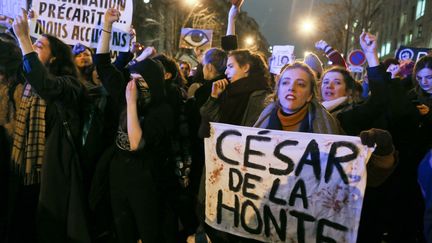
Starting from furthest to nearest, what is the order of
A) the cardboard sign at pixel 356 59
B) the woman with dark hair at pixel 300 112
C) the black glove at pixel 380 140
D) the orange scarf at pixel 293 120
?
the cardboard sign at pixel 356 59
the orange scarf at pixel 293 120
the woman with dark hair at pixel 300 112
the black glove at pixel 380 140

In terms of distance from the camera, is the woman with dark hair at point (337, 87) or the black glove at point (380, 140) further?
the woman with dark hair at point (337, 87)

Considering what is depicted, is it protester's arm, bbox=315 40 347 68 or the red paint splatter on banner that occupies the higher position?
protester's arm, bbox=315 40 347 68

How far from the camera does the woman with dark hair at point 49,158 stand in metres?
3.62

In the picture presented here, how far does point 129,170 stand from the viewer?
3504 mm

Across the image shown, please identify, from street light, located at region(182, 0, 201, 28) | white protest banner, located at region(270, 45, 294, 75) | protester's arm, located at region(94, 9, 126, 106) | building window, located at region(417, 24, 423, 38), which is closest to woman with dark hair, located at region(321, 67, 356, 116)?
protester's arm, located at region(94, 9, 126, 106)

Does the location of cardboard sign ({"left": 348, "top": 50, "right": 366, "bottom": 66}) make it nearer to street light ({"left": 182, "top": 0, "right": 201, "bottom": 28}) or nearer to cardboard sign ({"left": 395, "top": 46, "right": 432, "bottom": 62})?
cardboard sign ({"left": 395, "top": 46, "right": 432, "bottom": 62})

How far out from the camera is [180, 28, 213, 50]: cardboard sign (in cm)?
914

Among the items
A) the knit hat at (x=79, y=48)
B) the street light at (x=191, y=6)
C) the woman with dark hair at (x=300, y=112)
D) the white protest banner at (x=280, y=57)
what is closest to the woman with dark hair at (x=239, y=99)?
the woman with dark hair at (x=300, y=112)

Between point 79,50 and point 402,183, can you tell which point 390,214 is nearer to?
point 402,183

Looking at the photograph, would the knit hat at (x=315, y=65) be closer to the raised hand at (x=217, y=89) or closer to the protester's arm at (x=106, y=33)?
the raised hand at (x=217, y=89)

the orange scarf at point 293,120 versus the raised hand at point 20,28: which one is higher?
the raised hand at point 20,28

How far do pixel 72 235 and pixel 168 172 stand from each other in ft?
3.24

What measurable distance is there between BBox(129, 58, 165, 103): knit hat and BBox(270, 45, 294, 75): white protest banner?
17.4ft

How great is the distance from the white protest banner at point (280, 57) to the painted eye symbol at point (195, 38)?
152cm
